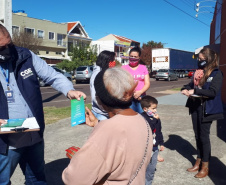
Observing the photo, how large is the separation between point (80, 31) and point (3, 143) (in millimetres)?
52113

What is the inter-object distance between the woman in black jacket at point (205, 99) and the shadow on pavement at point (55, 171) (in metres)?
2.09

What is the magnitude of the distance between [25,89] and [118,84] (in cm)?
115

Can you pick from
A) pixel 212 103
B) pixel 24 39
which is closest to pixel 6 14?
pixel 212 103

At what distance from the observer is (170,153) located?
16.1ft

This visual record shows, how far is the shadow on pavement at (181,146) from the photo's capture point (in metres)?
4.83

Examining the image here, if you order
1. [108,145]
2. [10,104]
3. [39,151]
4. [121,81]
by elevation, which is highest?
[121,81]

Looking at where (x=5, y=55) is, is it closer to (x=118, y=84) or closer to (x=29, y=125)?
(x=29, y=125)

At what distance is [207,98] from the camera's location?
3771mm

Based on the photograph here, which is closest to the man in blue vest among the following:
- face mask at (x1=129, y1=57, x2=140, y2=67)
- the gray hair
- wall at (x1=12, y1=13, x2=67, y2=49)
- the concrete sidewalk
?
the gray hair

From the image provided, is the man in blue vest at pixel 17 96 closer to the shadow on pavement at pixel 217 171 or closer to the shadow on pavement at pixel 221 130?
the shadow on pavement at pixel 217 171

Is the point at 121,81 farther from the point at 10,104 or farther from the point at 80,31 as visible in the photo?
the point at 80,31

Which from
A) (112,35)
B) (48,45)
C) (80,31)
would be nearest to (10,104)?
(48,45)

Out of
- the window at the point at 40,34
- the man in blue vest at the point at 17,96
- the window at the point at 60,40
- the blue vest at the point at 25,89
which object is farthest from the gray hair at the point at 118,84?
the window at the point at 60,40

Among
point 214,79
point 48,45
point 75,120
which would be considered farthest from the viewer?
point 48,45
